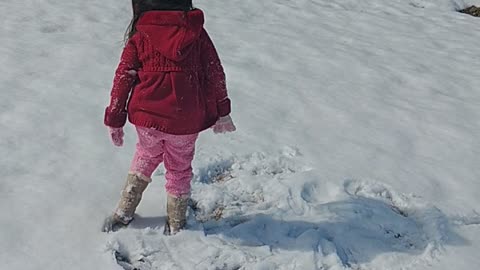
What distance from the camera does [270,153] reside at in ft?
14.6

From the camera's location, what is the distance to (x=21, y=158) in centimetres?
414

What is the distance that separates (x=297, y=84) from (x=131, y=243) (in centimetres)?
273

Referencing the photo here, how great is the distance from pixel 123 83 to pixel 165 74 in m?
0.22

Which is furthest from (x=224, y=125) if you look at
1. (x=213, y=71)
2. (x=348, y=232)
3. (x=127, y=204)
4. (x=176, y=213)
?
(x=348, y=232)

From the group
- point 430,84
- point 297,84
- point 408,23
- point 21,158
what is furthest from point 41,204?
point 408,23

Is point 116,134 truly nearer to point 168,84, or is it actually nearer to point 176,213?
point 168,84

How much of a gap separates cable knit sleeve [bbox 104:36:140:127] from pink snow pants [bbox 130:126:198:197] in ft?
0.42

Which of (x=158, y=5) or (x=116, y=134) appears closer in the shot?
(x=158, y=5)

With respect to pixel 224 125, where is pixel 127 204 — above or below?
below

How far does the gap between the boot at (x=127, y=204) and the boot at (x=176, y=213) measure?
175 mm

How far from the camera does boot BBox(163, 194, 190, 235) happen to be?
136 inches

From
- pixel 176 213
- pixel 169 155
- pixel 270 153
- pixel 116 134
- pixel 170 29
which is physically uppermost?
pixel 170 29

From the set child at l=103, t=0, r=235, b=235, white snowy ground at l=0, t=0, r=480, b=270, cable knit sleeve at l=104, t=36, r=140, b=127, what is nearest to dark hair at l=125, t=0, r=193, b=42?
child at l=103, t=0, r=235, b=235

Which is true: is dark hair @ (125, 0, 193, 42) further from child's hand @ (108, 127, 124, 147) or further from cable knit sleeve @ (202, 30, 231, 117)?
child's hand @ (108, 127, 124, 147)
